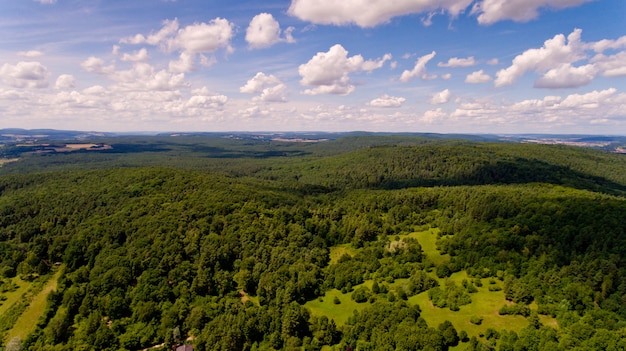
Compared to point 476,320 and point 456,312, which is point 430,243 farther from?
point 476,320

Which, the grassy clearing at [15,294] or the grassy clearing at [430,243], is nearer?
the grassy clearing at [15,294]

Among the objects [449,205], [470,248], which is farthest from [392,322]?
[449,205]

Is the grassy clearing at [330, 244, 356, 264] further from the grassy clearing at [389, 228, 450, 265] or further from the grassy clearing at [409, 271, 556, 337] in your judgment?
the grassy clearing at [409, 271, 556, 337]

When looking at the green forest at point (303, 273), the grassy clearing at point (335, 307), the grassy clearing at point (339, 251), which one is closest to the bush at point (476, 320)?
the green forest at point (303, 273)

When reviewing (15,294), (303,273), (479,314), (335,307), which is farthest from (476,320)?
(15,294)

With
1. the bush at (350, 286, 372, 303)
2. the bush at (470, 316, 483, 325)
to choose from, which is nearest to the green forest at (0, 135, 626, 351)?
the bush at (470, 316, 483, 325)

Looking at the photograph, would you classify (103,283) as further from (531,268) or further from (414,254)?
(531,268)

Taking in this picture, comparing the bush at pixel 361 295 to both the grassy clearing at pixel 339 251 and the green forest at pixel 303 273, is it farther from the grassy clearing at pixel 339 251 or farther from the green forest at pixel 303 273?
the grassy clearing at pixel 339 251

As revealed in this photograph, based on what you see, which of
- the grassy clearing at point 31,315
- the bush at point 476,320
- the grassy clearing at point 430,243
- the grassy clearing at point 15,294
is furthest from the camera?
the grassy clearing at point 430,243
